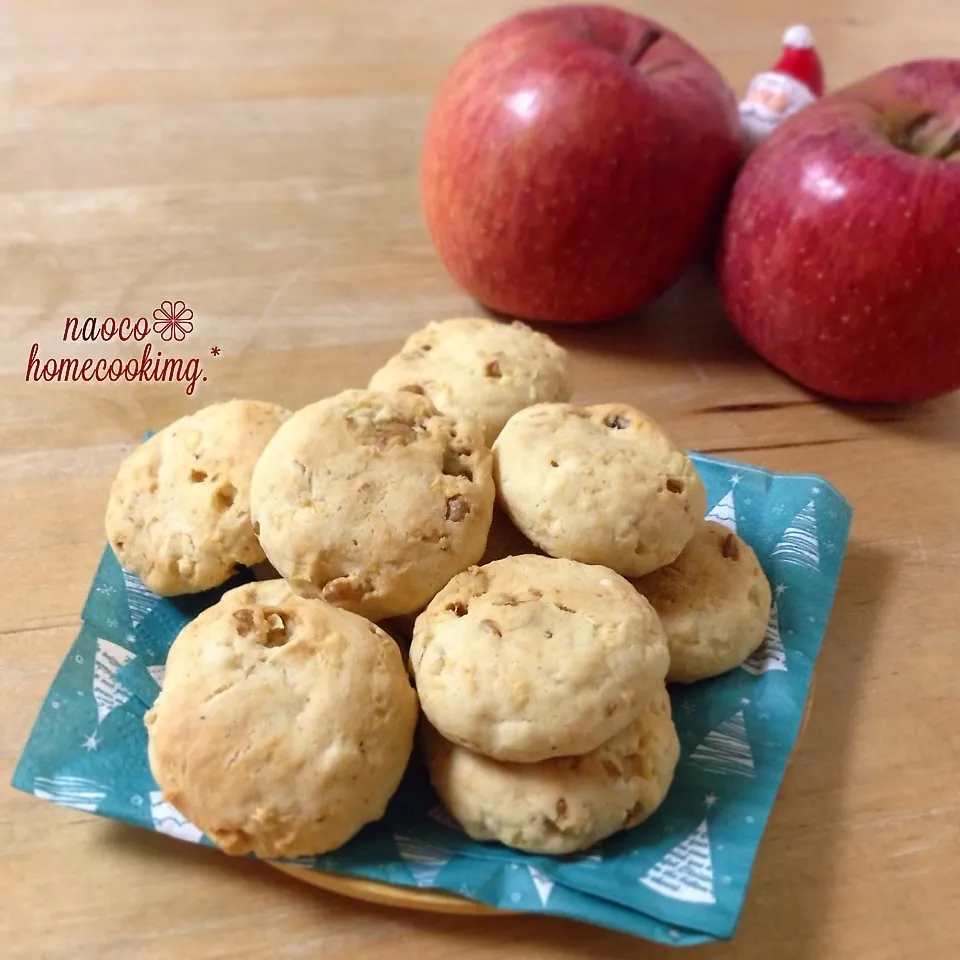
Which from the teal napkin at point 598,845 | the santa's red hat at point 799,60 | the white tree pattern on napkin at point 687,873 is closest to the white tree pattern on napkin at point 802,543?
the teal napkin at point 598,845

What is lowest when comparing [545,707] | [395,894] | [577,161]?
[395,894]

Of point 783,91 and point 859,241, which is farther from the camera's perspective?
point 783,91

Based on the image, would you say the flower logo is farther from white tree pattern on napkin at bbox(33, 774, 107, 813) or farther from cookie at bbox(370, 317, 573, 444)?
white tree pattern on napkin at bbox(33, 774, 107, 813)

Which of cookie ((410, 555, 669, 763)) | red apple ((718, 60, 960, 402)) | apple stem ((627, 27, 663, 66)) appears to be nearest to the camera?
cookie ((410, 555, 669, 763))

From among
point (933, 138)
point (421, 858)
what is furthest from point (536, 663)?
point (933, 138)

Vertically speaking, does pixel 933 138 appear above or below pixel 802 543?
above

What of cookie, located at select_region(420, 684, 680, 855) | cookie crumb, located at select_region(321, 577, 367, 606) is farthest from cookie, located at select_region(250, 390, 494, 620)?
cookie, located at select_region(420, 684, 680, 855)

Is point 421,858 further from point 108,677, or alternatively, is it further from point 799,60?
point 799,60

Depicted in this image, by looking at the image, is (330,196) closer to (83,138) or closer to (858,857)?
(83,138)
